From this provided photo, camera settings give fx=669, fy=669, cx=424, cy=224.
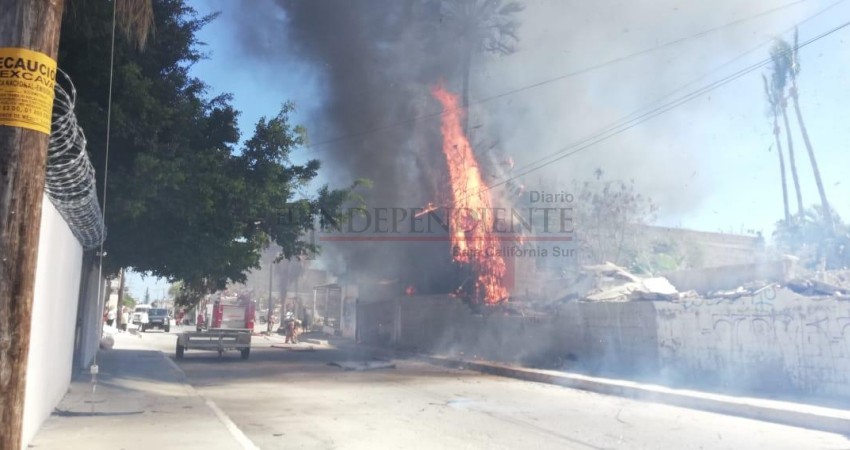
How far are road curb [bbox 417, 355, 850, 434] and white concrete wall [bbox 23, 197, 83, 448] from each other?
9497mm

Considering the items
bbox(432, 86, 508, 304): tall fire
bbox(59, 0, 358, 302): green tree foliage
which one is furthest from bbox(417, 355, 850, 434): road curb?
bbox(432, 86, 508, 304): tall fire

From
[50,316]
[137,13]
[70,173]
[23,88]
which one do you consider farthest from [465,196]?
[23,88]

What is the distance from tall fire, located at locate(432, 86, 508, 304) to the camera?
26.3 m

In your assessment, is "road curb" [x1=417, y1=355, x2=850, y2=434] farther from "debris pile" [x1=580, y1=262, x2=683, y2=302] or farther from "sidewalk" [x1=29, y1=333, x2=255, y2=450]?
"sidewalk" [x1=29, y1=333, x2=255, y2=450]

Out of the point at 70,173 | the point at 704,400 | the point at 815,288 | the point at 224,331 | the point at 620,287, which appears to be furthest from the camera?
the point at 224,331

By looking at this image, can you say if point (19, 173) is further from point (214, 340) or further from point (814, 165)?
point (814, 165)

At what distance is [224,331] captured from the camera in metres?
20.5

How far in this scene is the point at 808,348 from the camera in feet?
37.3

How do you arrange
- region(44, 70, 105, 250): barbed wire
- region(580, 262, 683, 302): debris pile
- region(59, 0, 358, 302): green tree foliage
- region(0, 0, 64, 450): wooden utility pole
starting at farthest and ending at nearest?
region(580, 262, 683, 302): debris pile
region(59, 0, 358, 302): green tree foliage
region(44, 70, 105, 250): barbed wire
region(0, 0, 64, 450): wooden utility pole

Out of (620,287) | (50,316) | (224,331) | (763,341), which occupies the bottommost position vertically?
(224,331)

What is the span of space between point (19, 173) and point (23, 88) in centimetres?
44

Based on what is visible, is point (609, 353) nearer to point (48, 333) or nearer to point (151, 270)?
point (151, 270)

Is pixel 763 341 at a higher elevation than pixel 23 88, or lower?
lower

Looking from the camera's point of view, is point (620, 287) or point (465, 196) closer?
point (620, 287)
